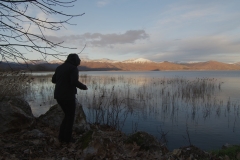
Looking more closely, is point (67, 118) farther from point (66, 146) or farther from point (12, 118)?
point (12, 118)

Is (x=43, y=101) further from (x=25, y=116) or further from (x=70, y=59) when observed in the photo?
(x=70, y=59)

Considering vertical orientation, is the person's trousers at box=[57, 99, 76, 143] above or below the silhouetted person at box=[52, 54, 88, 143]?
below

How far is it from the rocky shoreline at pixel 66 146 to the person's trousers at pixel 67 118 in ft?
0.66

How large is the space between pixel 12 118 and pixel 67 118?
176 cm

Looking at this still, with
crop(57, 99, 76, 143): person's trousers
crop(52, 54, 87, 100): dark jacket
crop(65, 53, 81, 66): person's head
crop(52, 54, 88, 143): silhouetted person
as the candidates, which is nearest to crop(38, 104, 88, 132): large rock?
crop(57, 99, 76, 143): person's trousers

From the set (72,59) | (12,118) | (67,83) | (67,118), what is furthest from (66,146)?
(72,59)

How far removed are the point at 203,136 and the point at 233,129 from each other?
1870mm

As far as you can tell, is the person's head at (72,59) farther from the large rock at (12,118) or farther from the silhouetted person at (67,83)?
the large rock at (12,118)

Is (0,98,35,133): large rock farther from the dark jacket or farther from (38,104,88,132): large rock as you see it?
the dark jacket

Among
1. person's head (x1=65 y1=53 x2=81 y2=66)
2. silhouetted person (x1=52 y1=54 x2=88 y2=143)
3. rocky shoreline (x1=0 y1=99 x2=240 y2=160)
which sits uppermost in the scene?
person's head (x1=65 y1=53 x2=81 y2=66)

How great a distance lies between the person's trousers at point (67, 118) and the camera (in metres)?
4.84

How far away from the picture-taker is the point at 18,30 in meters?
3.10

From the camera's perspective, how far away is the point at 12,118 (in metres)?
5.61

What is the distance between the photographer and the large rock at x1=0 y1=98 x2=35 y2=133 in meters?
5.50
